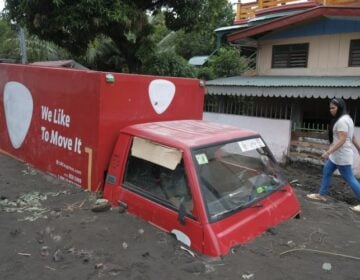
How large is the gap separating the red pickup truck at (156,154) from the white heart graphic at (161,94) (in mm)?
11

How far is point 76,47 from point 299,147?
675 cm

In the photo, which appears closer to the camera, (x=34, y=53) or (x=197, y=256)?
(x=197, y=256)

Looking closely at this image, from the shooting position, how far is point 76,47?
35.0 ft

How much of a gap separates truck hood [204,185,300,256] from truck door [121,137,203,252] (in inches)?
4.3

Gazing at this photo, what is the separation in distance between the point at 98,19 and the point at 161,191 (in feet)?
22.5

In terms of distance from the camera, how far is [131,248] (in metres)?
2.79

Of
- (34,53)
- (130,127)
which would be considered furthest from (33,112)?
(34,53)

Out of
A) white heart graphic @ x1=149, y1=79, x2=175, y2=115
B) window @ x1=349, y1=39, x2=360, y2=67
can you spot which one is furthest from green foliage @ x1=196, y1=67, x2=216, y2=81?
white heart graphic @ x1=149, y1=79, x2=175, y2=115

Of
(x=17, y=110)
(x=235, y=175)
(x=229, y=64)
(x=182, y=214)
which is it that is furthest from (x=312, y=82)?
(x=182, y=214)

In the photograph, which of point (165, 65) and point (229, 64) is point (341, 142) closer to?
point (165, 65)

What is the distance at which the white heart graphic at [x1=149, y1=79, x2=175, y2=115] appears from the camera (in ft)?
13.6

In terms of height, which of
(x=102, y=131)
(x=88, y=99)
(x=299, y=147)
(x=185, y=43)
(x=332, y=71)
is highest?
(x=185, y=43)

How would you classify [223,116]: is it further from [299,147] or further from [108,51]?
[108,51]

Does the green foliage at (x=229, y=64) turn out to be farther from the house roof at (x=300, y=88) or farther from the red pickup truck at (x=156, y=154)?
the red pickup truck at (x=156, y=154)
